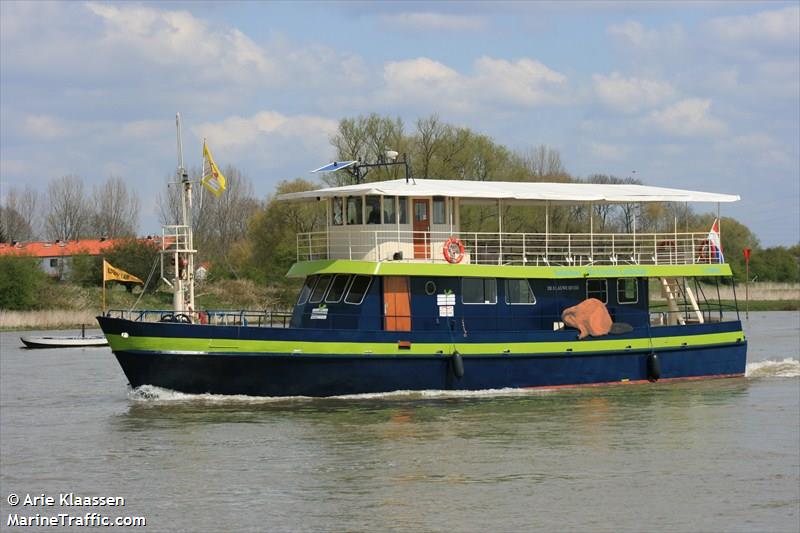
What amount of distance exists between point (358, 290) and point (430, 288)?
158 centimetres

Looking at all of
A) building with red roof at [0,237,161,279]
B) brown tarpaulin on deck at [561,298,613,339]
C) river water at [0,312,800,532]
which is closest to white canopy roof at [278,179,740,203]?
brown tarpaulin on deck at [561,298,613,339]

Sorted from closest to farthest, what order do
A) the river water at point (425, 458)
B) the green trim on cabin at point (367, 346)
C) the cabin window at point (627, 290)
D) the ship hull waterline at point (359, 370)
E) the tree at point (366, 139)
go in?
the river water at point (425, 458) → the green trim on cabin at point (367, 346) → the ship hull waterline at point (359, 370) → the cabin window at point (627, 290) → the tree at point (366, 139)

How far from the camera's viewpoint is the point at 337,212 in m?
26.4

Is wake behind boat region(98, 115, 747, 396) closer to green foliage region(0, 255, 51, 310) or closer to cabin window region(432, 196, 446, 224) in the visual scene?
cabin window region(432, 196, 446, 224)

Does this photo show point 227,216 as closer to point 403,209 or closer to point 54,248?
point 54,248

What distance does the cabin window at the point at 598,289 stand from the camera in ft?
89.0

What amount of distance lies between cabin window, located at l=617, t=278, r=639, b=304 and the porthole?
4.84m

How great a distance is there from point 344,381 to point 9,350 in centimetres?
2408

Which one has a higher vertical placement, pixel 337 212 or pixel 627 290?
pixel 337 212

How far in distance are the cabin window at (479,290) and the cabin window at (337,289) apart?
262 centimetres

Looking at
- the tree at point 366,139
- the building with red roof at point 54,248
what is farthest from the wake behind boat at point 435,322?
the building with red roof at point 54,248

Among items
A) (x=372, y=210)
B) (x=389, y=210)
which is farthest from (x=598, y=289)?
(x=372, y=210)

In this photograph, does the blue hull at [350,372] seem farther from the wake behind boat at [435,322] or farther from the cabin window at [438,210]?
the cabin window at [438,210]

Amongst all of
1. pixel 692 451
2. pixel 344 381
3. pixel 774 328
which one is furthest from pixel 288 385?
pixel 774 328
